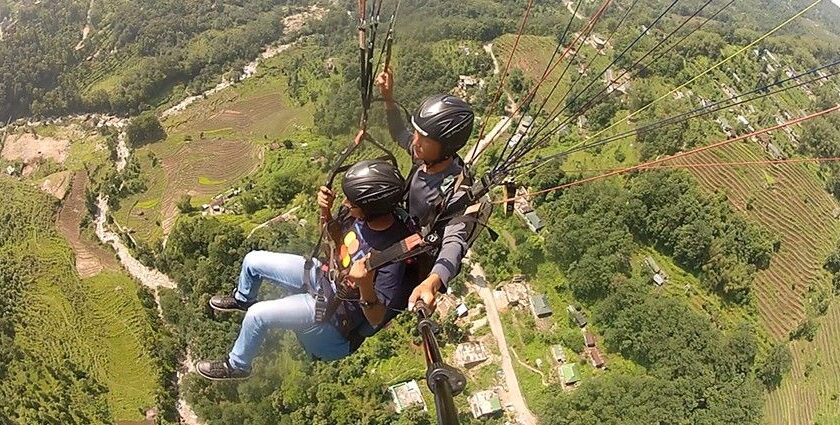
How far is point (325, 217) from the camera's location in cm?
403

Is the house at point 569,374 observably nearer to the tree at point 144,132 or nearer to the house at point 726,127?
the house at point 726,127

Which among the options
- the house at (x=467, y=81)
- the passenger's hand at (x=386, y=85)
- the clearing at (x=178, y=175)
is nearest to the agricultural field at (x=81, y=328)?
the clearing at (x=178, y=175)

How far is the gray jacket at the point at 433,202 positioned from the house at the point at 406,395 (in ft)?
46.4

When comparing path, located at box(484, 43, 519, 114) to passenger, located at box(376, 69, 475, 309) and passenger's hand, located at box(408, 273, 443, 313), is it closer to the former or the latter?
passenger, located at box(376, 69, 475, 309)

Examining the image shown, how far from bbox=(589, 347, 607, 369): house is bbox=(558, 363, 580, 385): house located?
689 millimetres

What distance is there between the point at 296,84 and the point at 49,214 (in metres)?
15.1

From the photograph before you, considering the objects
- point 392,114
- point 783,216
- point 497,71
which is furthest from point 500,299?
point 497,71

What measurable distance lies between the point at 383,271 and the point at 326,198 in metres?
0.60

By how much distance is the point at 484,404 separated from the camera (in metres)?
18.1

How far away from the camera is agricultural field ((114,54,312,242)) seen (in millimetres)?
29323

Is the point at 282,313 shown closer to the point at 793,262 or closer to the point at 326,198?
the point at 326,198

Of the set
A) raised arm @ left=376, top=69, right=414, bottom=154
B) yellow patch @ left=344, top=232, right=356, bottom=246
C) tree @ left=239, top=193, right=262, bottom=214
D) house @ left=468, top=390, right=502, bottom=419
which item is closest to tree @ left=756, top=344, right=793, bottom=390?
house @ left=468, top=390, right=502, bottom=419

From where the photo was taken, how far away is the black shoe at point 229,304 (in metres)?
5.00

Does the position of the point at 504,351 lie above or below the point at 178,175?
above
